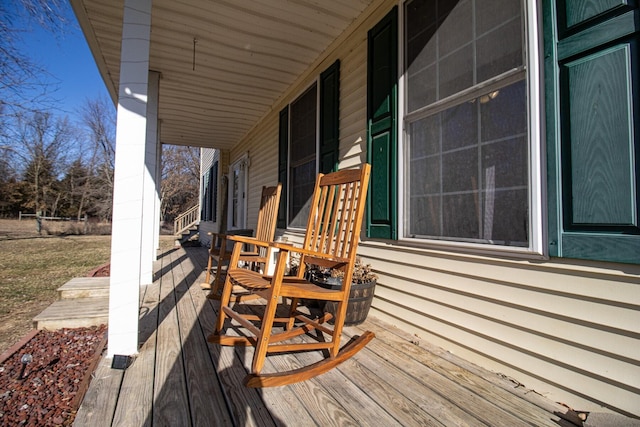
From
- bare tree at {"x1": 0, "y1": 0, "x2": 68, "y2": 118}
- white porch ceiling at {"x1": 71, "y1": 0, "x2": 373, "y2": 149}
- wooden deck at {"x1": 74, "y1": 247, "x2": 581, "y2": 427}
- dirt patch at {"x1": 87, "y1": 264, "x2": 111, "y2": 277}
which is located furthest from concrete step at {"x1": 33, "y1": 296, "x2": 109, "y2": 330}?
bare tree at {"x1": 0, "y1": 0, "x2": 68, "y2": 118}

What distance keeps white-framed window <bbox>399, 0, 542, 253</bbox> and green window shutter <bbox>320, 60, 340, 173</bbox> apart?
3.11 feet

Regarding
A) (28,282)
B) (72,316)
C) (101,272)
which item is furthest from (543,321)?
(28,282)

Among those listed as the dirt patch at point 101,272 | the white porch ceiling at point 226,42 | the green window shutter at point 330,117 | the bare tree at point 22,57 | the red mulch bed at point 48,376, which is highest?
the bare tree at point 22,57

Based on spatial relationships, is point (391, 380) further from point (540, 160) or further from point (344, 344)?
point (540, 160)

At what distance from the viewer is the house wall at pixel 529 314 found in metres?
1.19

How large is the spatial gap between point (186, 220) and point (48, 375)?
39.7 feet

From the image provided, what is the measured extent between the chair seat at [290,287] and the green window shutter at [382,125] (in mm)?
812

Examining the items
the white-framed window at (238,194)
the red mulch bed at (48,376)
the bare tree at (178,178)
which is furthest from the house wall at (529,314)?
the bare tree at (178,178)

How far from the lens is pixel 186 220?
13.3m

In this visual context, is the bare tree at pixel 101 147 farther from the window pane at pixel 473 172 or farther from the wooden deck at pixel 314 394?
the window pane at pixel 473 172

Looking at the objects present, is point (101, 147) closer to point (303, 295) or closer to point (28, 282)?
point (28, 282)

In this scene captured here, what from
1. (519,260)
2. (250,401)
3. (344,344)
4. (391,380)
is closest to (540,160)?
(519,260)

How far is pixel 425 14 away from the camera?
212cm

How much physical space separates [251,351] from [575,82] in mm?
2047
